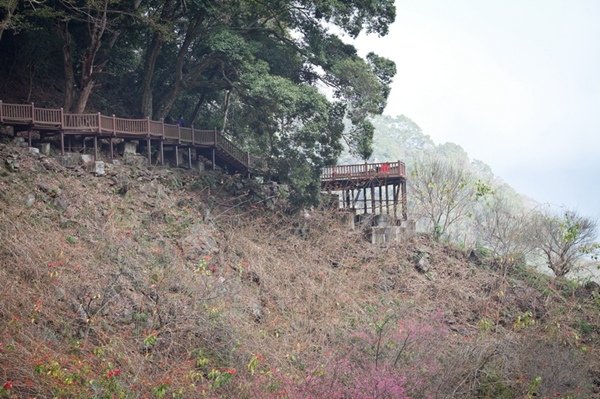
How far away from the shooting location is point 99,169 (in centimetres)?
1967

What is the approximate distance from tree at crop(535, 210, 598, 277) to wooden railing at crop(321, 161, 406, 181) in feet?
21.6

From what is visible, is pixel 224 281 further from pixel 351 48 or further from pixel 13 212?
pixel 351 48

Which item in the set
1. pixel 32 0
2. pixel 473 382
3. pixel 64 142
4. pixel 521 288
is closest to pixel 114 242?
pixel 64 142

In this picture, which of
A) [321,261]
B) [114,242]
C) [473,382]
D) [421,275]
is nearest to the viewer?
[473,382]

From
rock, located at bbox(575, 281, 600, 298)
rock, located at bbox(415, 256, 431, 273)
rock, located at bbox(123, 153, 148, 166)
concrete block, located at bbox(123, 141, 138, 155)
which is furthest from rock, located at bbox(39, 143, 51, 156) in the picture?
→ rock, located at bbox(575, 281, 600, 298)

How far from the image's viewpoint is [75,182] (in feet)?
61.3

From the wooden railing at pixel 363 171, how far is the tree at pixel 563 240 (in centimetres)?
659

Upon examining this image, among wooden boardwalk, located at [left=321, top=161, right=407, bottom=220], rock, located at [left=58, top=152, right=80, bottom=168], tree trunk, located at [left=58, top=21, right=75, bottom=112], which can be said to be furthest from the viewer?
wooden boardwalk, located at [left=321, top=161, right=407, bottom=220]

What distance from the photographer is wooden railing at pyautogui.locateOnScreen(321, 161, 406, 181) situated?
85.2ft

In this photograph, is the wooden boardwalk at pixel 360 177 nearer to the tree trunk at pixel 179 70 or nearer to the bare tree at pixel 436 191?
the bare tree at pixel 436 191

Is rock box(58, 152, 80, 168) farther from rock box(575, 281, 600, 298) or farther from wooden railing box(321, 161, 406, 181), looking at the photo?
rock box(575, 281, 600, 298)

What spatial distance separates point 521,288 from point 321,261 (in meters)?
6.90

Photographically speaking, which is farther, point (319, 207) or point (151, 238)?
point (319, 207)

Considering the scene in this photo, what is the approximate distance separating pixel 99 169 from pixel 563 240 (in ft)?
60.6
